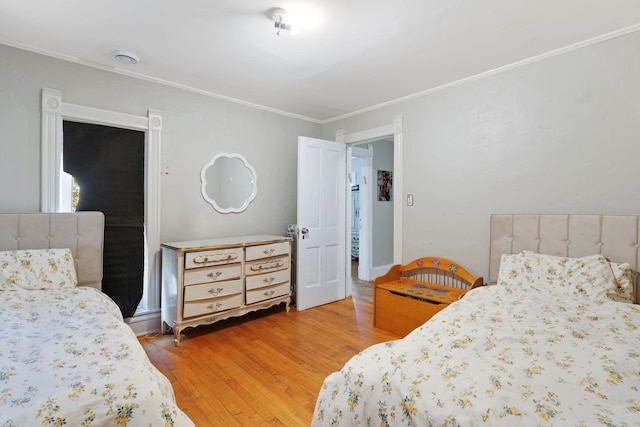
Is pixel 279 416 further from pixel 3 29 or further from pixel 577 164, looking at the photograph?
pixel 3 29

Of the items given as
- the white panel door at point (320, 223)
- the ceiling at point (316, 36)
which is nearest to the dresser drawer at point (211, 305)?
the white panel door at point (320, 223)

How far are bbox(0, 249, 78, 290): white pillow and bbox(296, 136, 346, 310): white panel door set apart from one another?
6.97ft

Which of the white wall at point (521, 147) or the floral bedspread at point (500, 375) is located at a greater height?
the white wall at point (521, 147)

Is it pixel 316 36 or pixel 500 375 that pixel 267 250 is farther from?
pixel 500 375

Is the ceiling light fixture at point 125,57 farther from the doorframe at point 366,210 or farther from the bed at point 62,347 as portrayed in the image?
the doorframe at point 366,210

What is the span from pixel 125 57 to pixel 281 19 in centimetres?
144

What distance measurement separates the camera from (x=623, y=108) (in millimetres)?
2209

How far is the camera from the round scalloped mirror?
11.3 ft

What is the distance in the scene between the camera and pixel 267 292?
339cm

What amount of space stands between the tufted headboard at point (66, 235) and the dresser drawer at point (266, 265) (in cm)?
126

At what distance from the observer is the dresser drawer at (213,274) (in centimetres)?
282

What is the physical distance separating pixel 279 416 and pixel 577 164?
8.91 ft

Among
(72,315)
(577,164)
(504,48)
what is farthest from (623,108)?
(72,315)

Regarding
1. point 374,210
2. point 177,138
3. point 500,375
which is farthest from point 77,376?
point 374,210
